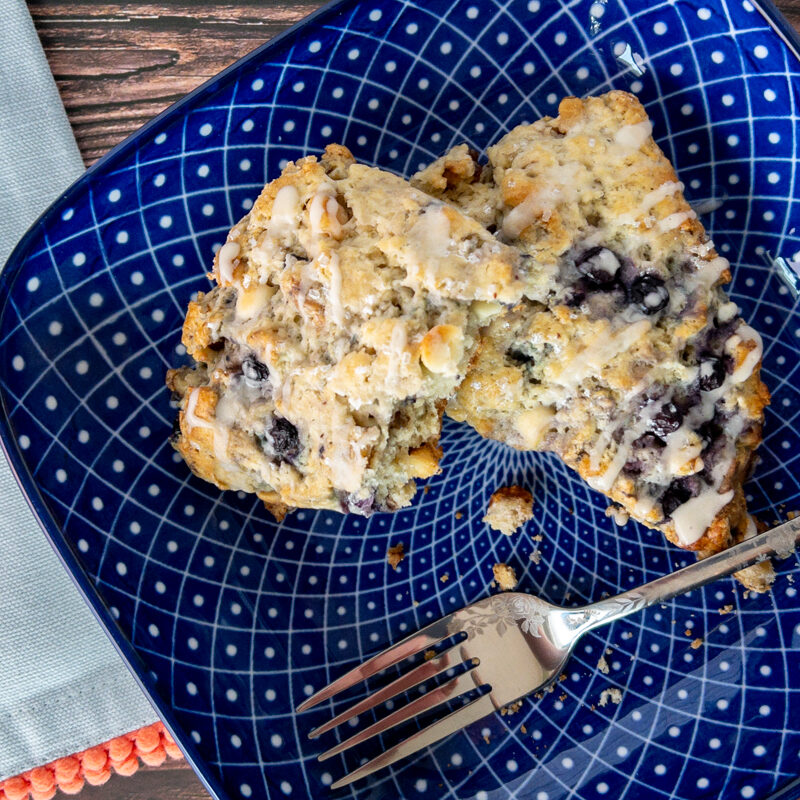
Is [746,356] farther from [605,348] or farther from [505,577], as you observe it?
[505,577]

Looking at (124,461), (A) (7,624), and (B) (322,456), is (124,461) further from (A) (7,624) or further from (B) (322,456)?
(A) (7,624)

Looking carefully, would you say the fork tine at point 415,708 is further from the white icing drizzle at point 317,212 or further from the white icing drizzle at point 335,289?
the white icing drizzle at point 317,212

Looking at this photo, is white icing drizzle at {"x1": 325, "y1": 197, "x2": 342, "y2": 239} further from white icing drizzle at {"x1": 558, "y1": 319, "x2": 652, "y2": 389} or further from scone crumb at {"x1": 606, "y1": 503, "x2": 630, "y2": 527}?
scone crumb at {"x1": 606, "y1": 503, "x2": 630, "y2": 527}

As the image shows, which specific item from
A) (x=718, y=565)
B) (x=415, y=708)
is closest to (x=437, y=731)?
(x=415, y=708)

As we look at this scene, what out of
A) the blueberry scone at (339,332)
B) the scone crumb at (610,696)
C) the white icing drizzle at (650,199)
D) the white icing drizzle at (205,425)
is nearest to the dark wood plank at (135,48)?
the blueberry scone at (339,332)

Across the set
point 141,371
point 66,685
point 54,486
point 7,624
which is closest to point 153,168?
point 141,371

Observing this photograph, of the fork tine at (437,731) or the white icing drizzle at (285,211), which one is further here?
the fork tine at (437,731)

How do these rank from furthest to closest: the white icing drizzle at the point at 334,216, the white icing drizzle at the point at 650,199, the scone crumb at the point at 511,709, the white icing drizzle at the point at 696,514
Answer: the scone crumb at the point at 511,709 → the white icing drizzle at the point at 696,514 → the white icing drizzle at the point at 650,199 → the white icing drizzle at the point at 334,216
